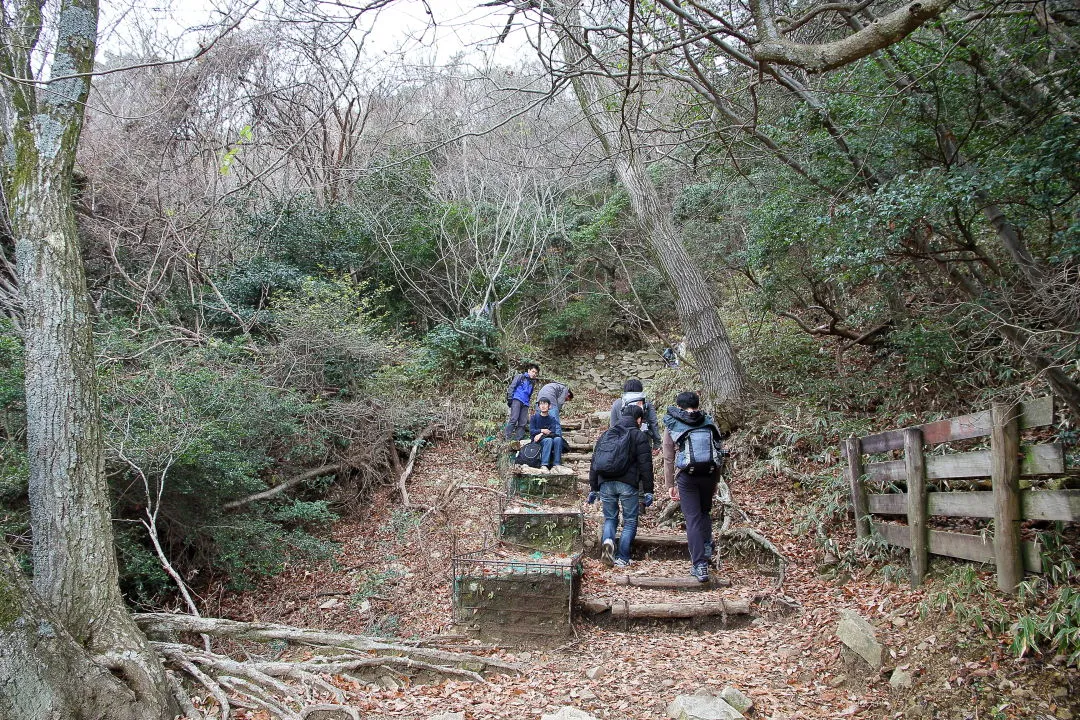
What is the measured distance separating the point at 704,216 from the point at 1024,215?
35.4 feet

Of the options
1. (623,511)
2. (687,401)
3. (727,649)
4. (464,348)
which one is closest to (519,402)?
(623,511)

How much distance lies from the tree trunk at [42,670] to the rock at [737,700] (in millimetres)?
3566

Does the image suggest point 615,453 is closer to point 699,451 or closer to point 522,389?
point 699,451

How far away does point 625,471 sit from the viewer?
22.0 feet

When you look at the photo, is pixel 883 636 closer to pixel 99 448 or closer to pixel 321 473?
pixel 99 448

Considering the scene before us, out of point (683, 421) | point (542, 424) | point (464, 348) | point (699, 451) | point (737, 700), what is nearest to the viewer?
point (737, 700)

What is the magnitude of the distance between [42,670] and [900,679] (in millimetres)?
5011

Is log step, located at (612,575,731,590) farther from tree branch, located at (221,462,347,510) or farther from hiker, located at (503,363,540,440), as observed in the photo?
tree branch, located at (221,462,347,510)

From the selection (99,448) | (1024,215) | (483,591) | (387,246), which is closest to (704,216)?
(387,246)

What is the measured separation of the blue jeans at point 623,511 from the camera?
6762 millimetres

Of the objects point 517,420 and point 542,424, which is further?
point 517,420

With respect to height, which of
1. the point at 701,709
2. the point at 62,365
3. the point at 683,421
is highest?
the point at 62,365

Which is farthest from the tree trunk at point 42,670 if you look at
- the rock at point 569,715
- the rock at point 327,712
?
the rock at point 569,715

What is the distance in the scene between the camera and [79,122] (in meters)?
4.86
